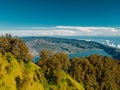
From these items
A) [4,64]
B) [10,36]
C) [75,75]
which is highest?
[10,36]

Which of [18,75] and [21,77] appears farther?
[21,77]

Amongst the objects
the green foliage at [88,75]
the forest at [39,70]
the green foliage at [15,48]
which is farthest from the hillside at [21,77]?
the green foliage at [88,75]

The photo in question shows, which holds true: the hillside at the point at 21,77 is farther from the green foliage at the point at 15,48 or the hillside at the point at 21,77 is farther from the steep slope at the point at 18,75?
the green foliage at the point at 15,48

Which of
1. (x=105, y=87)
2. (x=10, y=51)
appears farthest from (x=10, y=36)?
(x=105, y=87)

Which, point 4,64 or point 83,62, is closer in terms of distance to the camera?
point 4,64

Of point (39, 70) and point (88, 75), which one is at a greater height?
point (39, 70)

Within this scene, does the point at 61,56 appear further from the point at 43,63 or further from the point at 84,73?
the point at 84,73

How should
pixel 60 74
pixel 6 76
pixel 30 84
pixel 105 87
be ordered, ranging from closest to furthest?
pixel 6 76, pixel 30 84, pixel 60 74, pixel 105 87

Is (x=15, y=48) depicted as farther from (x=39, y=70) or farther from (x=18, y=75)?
(x=18, y=75)

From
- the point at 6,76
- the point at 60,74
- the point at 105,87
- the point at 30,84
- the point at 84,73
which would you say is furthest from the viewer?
the point at 105,87

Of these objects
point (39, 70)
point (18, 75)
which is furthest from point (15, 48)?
point (18, 75)
